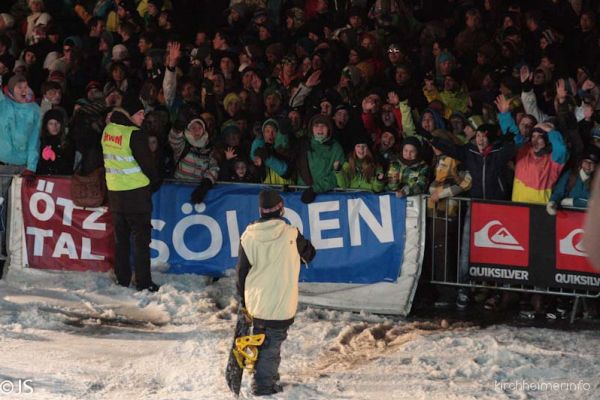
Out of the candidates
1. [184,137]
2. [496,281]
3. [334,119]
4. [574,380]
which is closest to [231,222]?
[184,137]

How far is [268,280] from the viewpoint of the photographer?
7.18 metres

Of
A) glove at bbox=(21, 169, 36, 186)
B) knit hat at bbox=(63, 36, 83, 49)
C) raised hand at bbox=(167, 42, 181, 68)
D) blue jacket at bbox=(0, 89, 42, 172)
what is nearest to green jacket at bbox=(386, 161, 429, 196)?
glove at bbox=(21, 169, 36, 186)

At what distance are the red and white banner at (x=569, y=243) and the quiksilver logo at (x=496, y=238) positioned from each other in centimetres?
38

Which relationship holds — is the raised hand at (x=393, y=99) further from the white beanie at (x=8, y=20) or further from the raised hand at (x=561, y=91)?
the white beanie at (x=8, y=20)

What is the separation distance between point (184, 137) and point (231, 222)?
3.82ft

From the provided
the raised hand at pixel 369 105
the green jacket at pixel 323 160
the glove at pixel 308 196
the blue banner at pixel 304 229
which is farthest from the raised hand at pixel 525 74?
the glove at pixel 308 196

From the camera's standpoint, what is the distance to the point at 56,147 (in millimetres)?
11047

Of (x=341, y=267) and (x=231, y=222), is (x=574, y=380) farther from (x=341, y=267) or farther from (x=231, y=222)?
(x=231, y=222)

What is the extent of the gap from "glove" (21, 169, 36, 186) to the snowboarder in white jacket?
175 inches

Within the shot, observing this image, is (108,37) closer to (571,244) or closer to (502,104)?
(502,104)

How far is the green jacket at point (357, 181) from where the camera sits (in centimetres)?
1007

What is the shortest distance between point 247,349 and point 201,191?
3.48 meters

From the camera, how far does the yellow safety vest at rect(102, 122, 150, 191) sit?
9984mm

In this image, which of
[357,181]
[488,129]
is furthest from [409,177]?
[488,129]
